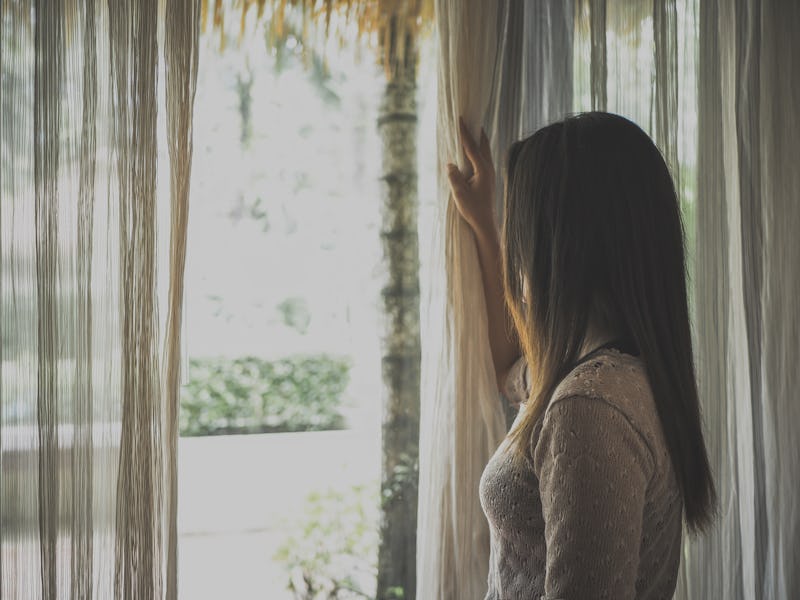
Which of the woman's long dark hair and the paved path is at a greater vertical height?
the woman's long dark hair

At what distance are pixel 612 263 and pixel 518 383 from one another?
0.57m

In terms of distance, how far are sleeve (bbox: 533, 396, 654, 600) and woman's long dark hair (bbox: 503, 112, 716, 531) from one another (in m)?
0.10

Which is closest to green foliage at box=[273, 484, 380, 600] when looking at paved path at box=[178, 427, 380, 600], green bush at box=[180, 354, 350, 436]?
paved path at box=[178, 427, 380, 600]

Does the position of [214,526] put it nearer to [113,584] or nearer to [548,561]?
[113,584]

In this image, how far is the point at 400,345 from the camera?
2.08 metres

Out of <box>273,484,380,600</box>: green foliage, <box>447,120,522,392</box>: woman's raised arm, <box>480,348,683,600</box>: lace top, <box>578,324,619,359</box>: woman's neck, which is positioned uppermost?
<box>447,120,522,392</box>: woman's raised arm

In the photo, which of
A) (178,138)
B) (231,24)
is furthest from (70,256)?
(231,24)

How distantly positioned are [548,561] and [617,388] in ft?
0.81

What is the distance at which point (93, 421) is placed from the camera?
132cm

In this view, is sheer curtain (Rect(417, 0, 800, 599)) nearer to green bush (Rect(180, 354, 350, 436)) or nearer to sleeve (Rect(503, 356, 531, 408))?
sleeve (Rect(503, 356, 531, 408))

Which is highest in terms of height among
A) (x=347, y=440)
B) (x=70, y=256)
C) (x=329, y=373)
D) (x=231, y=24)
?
(x=231, y=24)

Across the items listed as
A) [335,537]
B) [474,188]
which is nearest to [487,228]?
[474,188]

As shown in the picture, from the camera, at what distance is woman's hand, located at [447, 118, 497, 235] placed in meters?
1.56

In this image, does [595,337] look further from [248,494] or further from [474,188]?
[248,494]
